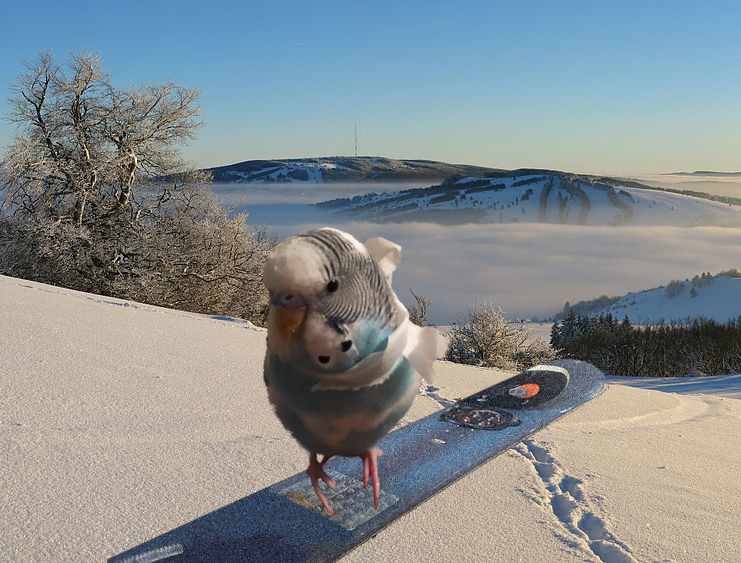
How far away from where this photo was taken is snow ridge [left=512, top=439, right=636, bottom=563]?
3.32 meters

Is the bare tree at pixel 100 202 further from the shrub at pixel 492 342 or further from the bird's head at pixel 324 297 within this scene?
the bird's head at pixel 324 297

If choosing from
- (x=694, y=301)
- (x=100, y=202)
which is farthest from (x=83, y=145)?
(x=694, y=301)

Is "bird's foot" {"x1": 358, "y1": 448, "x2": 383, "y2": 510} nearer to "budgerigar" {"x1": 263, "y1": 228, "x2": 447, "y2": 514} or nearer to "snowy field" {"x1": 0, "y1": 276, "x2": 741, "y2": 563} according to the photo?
"budgerigar" {"x1": 263, "y1": 228, "x2": 447, "y2": 514}

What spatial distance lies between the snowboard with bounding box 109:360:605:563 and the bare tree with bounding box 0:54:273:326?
1437 cm

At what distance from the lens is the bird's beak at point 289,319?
0.63 metres

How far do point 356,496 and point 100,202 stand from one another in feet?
58.5

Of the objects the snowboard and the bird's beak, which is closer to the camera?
the bird's beak

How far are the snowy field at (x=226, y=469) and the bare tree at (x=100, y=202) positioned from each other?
440 inches

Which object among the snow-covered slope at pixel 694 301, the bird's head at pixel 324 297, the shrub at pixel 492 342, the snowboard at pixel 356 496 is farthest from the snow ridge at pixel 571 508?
the snow-covered slope at pixel 694 301

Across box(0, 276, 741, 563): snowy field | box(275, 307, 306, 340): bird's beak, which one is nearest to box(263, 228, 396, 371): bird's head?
box(275, 307, 306, 340): bird's beak

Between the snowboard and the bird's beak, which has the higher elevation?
the bird's beak

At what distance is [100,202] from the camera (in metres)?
17.1

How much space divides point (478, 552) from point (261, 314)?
9.48 ft

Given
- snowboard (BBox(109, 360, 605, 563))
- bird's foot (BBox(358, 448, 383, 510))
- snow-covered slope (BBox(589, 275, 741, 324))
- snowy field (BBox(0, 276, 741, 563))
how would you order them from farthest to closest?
snow-covered slope (BBox(589, 275, 741, 324)), snowy field (BBox(0, 276, 741, 563)), snowboard (BBox(109, 360, 605, 563)), bird's foot (BBox(358, 448, 383, 510))
